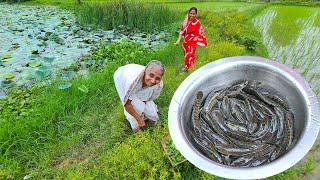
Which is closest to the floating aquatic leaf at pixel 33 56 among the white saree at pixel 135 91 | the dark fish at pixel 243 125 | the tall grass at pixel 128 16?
the tall grass at pixel 128 16

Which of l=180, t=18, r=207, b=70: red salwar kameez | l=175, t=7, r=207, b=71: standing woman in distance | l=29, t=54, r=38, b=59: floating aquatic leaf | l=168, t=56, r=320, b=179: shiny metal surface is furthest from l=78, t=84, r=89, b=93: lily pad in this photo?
l=29, t=54, r=38, b=59: floating aquatic leaf

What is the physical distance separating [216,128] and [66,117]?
2.61 metres

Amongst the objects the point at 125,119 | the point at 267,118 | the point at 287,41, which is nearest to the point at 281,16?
the point at 287,41

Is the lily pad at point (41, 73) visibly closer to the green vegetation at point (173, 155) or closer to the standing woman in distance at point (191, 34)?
the standing woman in distance at point (191, 34)

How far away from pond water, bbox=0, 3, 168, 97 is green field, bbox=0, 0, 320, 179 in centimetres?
52

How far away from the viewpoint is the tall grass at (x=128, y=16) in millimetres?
9812

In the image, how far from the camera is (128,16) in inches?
392

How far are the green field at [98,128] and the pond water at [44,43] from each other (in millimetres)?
517

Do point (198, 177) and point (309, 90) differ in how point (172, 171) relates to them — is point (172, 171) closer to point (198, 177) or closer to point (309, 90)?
point (198, 177)

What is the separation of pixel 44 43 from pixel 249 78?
6131mm

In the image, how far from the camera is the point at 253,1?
1614 centimetres

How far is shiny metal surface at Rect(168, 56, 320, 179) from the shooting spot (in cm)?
260

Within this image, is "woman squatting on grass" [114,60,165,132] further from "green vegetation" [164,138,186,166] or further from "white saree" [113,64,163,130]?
"green vegetation" [164,138,186,166]

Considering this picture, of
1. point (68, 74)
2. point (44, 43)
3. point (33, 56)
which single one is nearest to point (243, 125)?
point (68, 74)
